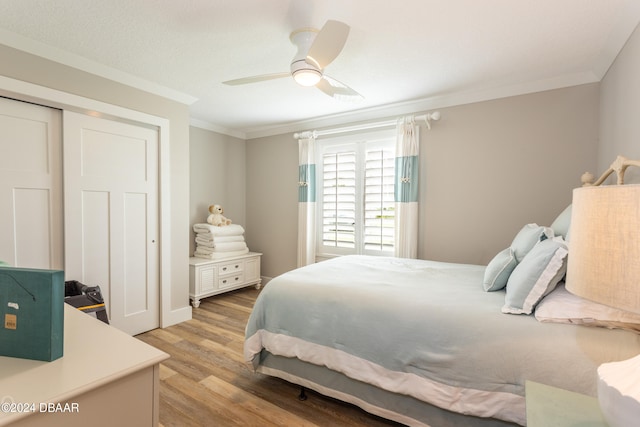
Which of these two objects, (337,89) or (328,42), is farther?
(337,89)

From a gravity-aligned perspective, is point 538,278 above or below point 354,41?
below

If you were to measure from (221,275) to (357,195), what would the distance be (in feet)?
6.81

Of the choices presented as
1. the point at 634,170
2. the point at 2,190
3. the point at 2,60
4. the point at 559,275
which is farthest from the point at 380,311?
the point at 2,60

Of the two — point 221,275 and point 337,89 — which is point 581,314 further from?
point 221,275

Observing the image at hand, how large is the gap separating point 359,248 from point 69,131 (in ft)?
10.3

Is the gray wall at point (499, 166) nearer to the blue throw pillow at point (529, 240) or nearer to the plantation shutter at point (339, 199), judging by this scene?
the plantation shutter at point (339, 199)

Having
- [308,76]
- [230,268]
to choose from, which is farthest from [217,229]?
[308,76]

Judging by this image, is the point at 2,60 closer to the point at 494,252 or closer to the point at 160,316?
the point at 160,316

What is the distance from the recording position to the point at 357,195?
12.8ft

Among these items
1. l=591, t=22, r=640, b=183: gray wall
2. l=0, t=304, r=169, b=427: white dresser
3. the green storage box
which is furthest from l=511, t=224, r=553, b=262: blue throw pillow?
the green storage box

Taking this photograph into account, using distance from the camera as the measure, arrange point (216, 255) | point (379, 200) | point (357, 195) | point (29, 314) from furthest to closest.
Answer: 1. point (216, 255)
2. point (357, 195)
3. point (379, 200)
4. point (29, 314)

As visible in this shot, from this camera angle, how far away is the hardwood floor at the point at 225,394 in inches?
72.4

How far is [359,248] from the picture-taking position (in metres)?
3.92

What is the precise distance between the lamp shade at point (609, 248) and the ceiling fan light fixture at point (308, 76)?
1656 millimetres
